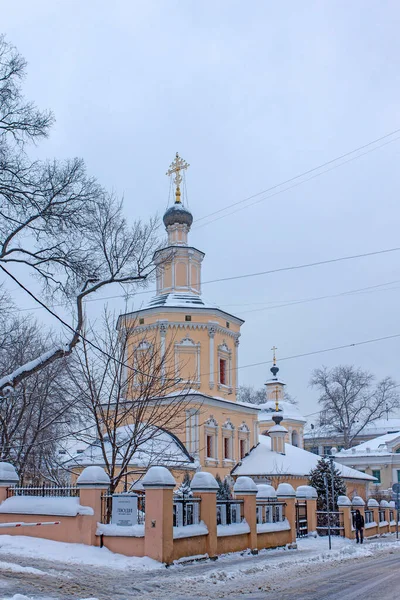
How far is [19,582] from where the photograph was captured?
10461 millimetres

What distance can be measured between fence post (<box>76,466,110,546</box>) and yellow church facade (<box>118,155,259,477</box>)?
70.1 ft

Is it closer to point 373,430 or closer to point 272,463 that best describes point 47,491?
point 272,463

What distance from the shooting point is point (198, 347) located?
39188 mm

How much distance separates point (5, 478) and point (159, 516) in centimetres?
476

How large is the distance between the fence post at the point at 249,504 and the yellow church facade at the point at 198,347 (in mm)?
17280

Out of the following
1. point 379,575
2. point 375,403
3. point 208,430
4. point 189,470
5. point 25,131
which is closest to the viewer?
point 379,575

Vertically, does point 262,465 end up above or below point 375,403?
below

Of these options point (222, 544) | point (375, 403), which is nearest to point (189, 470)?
point (222, 544)

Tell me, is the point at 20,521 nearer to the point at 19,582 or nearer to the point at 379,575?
the point at 19,582

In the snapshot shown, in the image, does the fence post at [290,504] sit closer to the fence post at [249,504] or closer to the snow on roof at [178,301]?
the fence post at [249,504]

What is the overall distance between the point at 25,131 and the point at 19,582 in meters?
9.27

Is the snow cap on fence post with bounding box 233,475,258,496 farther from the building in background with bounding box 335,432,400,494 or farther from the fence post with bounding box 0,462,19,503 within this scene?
the building in background with bounding box 335,432,400,494

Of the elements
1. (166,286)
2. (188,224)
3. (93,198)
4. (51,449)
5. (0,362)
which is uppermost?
(188,224)

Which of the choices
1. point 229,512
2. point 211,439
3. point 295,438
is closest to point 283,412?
point 295,438
